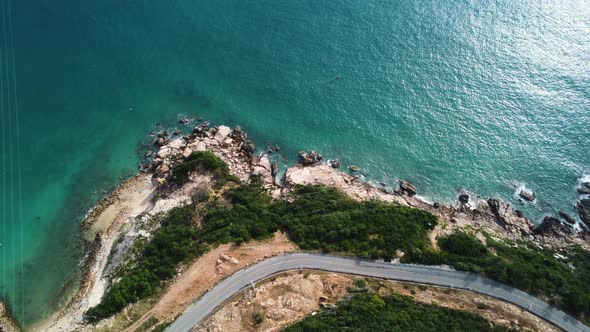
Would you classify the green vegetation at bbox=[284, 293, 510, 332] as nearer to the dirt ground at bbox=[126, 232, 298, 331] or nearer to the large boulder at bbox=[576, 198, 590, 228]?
the dirt ground at bbox=[126, 232, 298, 331]

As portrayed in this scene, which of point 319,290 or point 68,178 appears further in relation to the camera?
point 68,178

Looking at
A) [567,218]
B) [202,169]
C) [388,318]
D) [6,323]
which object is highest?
[567,218]

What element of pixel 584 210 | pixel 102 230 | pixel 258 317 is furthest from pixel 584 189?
pixel 102 230

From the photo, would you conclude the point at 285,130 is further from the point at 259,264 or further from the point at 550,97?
the point at 550,97

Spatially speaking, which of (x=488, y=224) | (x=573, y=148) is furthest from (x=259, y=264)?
(x=573, y=148)

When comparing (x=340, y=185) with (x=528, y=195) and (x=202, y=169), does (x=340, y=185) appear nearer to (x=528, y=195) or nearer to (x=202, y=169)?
(x=202, y=169)

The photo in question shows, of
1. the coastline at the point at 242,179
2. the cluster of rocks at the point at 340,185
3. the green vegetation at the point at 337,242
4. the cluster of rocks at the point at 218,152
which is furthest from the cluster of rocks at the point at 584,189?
the cluster of rocks at the point at 218,152

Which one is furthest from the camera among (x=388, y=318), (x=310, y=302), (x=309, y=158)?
(x=309, y=158)
